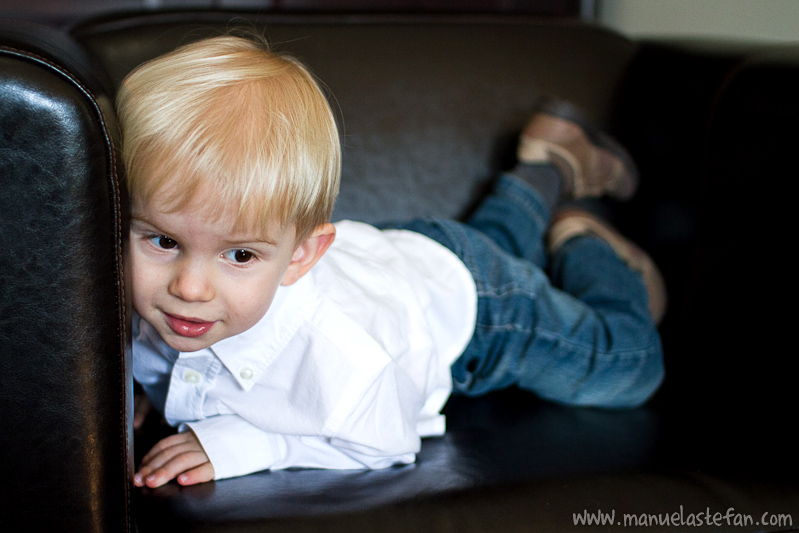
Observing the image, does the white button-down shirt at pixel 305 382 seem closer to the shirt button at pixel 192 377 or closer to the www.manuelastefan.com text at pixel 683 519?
the shirt button at pixel 192 377

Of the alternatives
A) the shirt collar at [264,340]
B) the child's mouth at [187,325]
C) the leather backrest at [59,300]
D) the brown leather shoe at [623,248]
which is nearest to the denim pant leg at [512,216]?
the brown leather shoe at [623,248]

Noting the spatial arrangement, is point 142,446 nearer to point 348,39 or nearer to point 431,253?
point 431,253

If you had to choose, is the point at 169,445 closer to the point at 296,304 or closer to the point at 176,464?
the point at 176,464

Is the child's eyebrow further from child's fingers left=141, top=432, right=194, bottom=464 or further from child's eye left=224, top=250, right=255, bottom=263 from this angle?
child's fingers left=141, top=432, right=194, bottom=464

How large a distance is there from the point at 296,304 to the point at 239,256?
12 centimetres

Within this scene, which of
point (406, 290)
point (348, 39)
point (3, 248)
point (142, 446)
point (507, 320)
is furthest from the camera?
point (348, 39)

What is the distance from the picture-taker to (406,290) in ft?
2.94

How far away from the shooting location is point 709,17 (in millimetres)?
1577

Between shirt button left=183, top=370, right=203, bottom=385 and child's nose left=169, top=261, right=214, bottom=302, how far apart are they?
148 mm

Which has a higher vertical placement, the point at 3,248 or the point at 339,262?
the point at 3,248

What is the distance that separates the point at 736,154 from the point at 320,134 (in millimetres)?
649

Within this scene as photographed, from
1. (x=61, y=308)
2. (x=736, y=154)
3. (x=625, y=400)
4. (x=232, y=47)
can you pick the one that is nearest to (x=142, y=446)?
(x=61, y=308)

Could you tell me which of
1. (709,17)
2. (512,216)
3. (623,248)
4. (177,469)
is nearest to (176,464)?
(177,469)

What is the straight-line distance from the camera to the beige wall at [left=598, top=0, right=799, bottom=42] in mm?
1349
